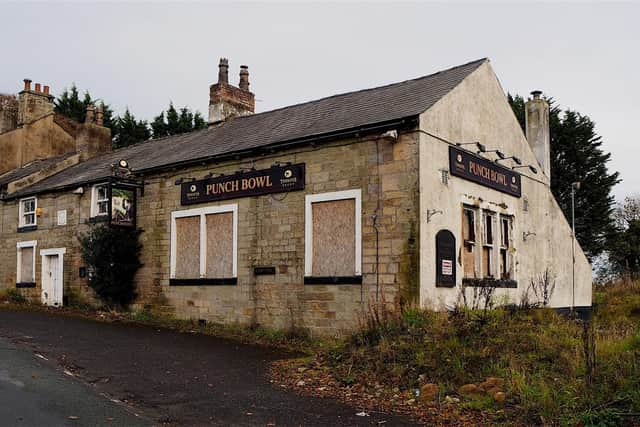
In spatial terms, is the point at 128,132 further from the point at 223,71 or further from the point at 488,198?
the point at 488,198

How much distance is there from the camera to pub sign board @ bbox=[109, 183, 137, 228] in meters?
19.2

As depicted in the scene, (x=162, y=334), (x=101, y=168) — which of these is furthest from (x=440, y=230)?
(x=101, y=168)

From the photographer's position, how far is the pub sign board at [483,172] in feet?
49.7

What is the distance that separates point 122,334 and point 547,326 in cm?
972

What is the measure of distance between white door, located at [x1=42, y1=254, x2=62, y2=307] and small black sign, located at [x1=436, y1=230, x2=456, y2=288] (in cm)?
1416

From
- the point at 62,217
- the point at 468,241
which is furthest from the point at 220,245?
the point at 62,217

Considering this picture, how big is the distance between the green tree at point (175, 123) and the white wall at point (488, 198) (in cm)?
2886

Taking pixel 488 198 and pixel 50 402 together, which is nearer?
pixel 50 402

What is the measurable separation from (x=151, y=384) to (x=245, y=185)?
7.29 metres

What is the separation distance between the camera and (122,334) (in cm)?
1563

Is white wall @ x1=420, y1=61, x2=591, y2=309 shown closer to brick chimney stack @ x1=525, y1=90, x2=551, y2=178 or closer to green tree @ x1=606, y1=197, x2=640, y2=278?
brick chimney stack @ x1=525, y1=90, x2=551, y2=178

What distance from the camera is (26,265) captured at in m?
24.3

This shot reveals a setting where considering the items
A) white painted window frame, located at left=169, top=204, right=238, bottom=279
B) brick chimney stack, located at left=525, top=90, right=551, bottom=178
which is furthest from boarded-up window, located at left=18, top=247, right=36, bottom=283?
brick chimney stack, located at left=525, top=90, right=551, bottom=178

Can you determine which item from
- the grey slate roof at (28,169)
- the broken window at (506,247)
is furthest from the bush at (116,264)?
the broken window at (506,247)
